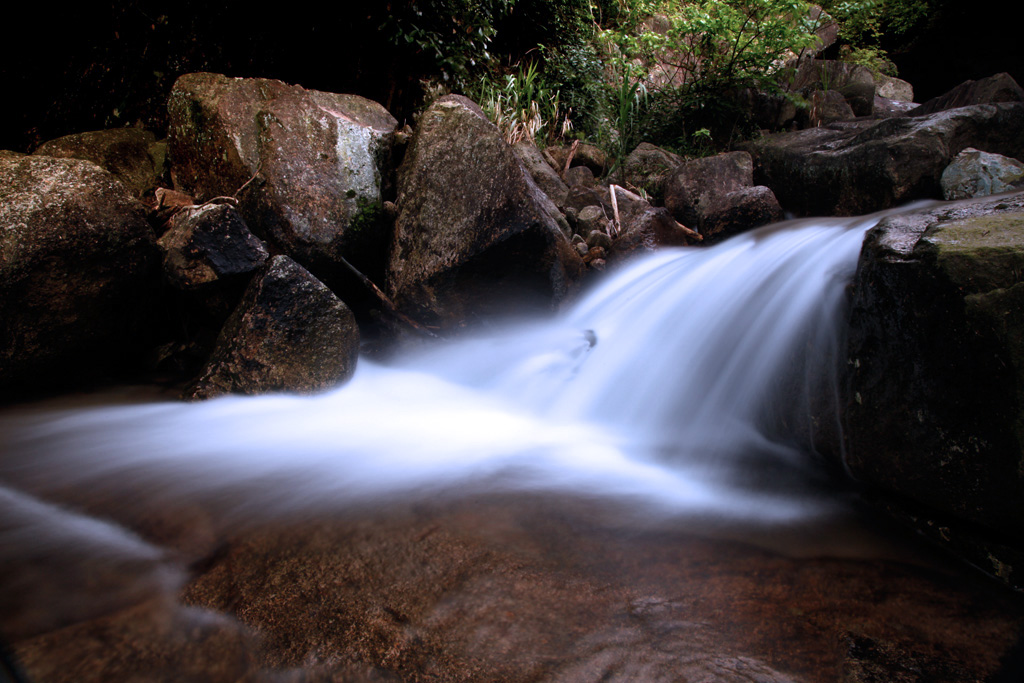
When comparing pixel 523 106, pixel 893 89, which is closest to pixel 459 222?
pixel 523 106

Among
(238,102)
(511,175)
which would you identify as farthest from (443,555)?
(238,102)

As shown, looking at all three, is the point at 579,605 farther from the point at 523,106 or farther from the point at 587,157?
the point at 523,106

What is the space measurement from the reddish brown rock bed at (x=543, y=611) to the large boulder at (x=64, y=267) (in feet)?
6.99

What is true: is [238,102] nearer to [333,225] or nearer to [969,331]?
[333,225]

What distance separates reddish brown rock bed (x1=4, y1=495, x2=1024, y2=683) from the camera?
1.16 metres

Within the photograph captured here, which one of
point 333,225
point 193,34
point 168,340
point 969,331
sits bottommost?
point 168,340

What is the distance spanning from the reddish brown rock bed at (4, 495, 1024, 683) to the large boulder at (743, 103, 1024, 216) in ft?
13.9

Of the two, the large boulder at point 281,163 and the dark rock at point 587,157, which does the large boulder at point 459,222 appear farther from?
the dark rock at point 587,157

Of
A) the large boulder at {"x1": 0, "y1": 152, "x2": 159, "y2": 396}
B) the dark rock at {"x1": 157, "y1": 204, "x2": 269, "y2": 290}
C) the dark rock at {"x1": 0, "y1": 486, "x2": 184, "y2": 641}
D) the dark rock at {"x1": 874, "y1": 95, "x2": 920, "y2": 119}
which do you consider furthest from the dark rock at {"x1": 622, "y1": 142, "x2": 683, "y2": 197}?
the dark rock at {"x1": 0, "y1": 486, "x2": 184, "y2": 641}

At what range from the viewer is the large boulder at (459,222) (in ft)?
12.2

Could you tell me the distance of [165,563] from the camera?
57.8 inches

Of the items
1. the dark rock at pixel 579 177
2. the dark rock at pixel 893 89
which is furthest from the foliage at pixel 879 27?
the dark rock at pixel 579 177

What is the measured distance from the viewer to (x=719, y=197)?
17.7ft

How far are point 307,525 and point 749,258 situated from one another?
3.56m
